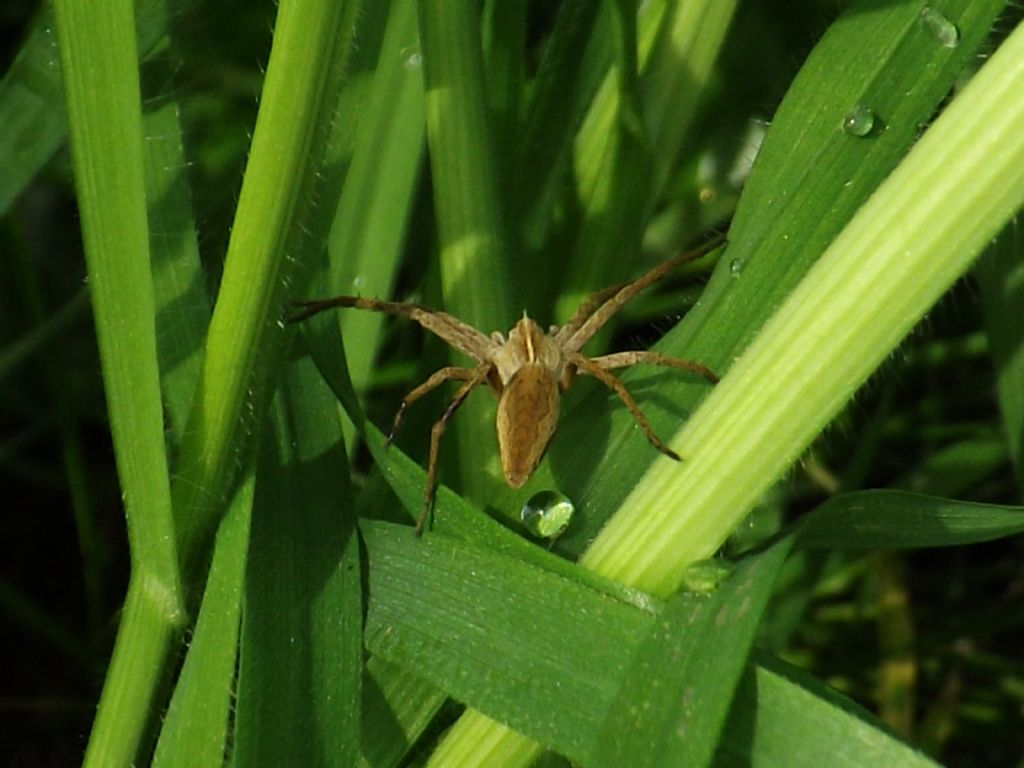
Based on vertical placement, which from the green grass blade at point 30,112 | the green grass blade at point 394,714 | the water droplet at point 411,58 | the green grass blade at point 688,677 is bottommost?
the green grass blade at point 394,714

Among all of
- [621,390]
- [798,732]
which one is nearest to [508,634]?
[798,732]

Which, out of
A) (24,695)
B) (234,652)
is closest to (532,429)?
(234,652)

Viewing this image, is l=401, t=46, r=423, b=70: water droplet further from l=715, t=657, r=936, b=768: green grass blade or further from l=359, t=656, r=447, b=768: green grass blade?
l=715, t=657, r=936, b=768: green grass blade

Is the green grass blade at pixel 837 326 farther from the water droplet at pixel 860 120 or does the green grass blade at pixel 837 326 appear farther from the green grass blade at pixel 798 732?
the water droplet at pixel 860 120

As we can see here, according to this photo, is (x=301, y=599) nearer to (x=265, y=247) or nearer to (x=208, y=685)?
(x=208, y=685)

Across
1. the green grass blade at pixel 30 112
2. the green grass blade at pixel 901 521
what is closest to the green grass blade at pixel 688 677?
the green grass blade at pixel 901 521

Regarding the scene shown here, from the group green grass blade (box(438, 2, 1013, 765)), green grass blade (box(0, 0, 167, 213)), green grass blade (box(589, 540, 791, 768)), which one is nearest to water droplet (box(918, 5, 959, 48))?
green grass blade (box(438, 2, 1013, 765))
